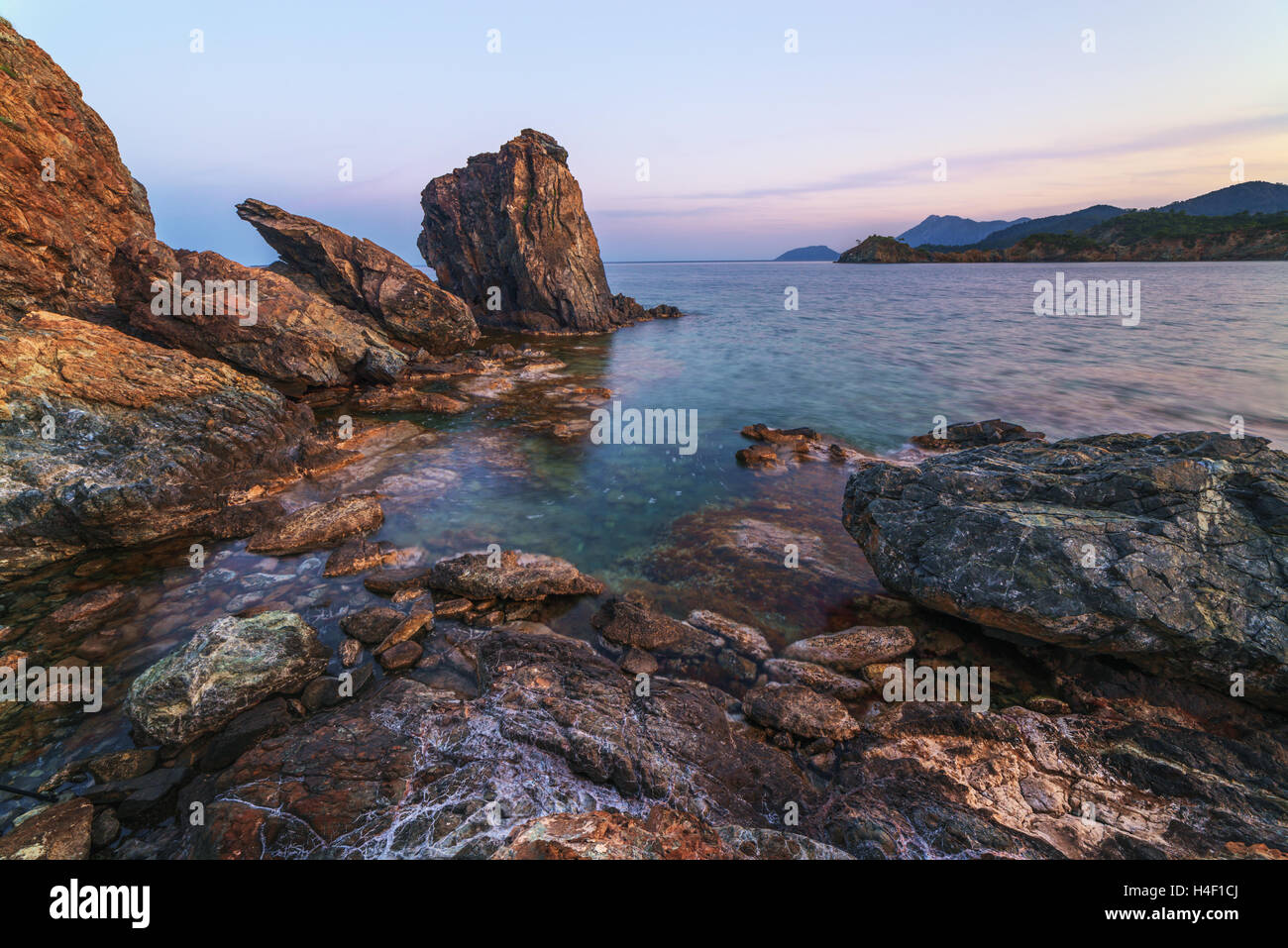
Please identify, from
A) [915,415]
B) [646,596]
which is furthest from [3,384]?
[915,415]

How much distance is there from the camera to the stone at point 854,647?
347 inches

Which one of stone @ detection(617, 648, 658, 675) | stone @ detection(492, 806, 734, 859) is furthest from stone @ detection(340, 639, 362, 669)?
stone @ detection(492, 806, 734, 859)

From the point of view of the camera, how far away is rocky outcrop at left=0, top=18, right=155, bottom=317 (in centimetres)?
1830

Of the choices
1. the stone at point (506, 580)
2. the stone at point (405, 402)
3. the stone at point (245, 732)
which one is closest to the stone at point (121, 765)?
the stone at point (245, 732)

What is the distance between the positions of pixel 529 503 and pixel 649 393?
16.5m

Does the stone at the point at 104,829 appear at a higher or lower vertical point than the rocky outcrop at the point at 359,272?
lower

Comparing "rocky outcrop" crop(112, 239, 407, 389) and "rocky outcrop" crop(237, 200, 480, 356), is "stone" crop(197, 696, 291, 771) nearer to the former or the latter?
"rocky outcrop" crop(112, 239, 407, 389)

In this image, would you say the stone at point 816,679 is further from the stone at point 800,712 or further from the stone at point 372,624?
the stone at point 372,624

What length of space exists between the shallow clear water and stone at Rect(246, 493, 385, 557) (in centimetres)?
54

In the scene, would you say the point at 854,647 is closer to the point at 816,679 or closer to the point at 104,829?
the point at 816,679

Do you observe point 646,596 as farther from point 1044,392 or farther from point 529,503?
point 1044,392

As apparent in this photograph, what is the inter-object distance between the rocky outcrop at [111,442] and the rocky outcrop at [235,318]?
5.94 m

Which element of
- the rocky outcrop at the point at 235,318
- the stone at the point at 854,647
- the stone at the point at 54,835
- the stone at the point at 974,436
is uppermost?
the rocky outcrop at the point at 235,318
